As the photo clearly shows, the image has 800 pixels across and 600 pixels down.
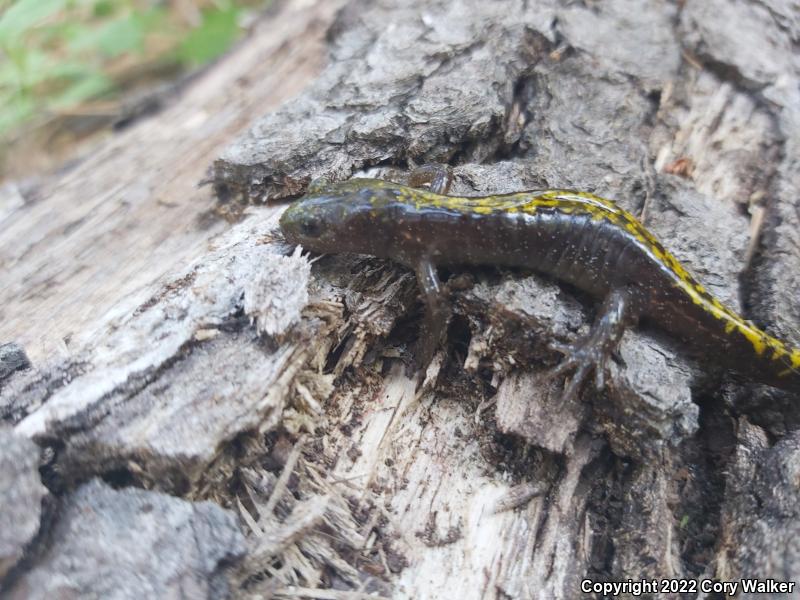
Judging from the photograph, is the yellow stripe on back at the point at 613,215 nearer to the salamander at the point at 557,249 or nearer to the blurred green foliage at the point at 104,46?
the salamander at the point at 557,249

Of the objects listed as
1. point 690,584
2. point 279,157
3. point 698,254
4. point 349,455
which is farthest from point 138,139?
point 690,584

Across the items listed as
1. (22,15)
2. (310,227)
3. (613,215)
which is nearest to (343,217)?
(310,227)

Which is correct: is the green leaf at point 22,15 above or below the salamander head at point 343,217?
above

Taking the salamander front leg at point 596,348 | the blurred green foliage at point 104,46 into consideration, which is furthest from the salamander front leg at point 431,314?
the blurred green foliage at point 104,46

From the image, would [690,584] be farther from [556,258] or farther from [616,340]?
[556,258]

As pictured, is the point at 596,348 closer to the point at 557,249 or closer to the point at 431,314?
the point at 557,249

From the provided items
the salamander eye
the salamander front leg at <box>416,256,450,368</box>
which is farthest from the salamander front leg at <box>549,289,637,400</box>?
the salamander eye
